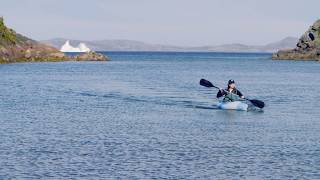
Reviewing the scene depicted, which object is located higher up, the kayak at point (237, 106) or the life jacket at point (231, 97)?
the life jacket at point (231, 97)

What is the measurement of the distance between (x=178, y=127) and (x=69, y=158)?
59.2ft

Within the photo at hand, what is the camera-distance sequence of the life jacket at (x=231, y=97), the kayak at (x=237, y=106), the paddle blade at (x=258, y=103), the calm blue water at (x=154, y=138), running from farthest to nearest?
the life jacket at (x=231, y=97) < the kayak at (x=237, y=106) < the paddle blade at (x=258, y=103) < the calm blue water at (x=154, y=138)

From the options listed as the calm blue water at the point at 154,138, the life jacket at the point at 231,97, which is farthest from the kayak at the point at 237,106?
the calm blue water at the point at 154,138

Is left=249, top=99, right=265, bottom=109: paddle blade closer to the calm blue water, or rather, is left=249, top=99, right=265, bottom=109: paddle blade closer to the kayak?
the kayak

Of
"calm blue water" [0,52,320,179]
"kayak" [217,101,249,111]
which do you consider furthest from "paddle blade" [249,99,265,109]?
"calm blue water" [0,52,320,179]

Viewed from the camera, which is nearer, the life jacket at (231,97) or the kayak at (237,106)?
the kayak at (237,106)

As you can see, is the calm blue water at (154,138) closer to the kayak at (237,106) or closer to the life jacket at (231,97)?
the kayak at (237,106)

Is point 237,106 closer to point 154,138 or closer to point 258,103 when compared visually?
point 258,103

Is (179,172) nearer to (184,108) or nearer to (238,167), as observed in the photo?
(238,167)

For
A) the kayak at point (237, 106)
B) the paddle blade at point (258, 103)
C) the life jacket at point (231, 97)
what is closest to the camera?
the paddle blade at point (258, 103)

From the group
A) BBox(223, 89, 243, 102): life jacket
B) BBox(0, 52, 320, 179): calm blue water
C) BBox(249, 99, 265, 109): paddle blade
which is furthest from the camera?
BBox(223, 89, 243, 102): life jacket

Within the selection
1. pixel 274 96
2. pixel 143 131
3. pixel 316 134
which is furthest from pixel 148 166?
pixel 274 96

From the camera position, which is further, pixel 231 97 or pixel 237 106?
pixel 231 97

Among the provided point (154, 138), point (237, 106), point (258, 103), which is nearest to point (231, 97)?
point (237, 106)
